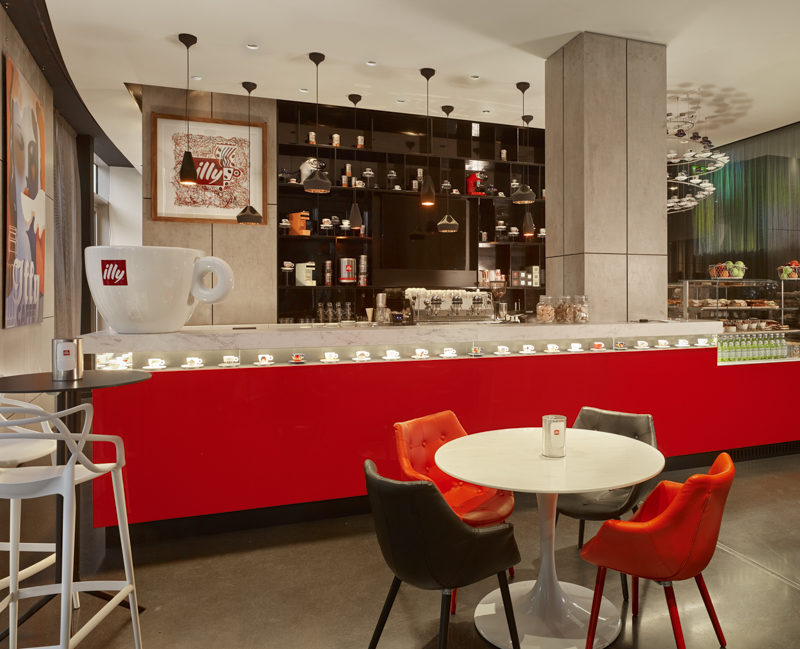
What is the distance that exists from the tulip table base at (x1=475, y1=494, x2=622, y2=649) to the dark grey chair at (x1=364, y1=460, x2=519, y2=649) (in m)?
0.53

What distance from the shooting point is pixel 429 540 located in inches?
75.4

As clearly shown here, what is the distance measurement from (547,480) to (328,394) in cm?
182

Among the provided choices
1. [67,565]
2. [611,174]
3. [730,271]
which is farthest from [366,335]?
[730,271]

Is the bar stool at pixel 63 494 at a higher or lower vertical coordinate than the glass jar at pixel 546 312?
lower


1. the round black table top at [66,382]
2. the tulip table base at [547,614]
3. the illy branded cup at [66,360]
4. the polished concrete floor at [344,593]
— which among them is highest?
the illy branded cup at [66,360]

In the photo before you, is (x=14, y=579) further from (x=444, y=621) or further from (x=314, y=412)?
(x=314, y=412)

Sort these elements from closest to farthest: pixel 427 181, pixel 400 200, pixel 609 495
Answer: pixel 609 495, pixel 427 181, pixel 400 200

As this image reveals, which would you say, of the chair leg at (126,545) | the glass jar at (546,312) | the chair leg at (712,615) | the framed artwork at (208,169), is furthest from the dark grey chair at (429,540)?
the framed artwork at (208,169)

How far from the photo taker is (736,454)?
477 cm

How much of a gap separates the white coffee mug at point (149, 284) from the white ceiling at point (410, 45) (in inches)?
97.0

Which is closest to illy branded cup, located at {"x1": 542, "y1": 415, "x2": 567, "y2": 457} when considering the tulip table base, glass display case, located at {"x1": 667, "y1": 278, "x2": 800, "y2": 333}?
the tulip table base

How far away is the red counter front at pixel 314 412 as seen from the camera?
326 centimetres

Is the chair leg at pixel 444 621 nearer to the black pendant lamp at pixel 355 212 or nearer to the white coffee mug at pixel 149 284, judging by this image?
the white coffee mug at pixel 149 284

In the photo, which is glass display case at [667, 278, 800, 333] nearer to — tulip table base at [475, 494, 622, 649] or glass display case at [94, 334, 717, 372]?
glass display case at [94, 334, 717, 372]
